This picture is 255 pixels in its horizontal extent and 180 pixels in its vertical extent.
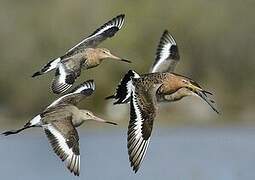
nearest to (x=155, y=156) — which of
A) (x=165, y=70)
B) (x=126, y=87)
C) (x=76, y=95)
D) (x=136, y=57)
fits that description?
(x=136, y=57)

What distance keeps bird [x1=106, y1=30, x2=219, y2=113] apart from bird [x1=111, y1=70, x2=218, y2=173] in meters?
0.01

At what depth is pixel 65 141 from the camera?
452 inches

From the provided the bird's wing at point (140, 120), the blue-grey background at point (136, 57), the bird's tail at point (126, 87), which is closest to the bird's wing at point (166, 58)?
the bird's tail at point (126, 87)

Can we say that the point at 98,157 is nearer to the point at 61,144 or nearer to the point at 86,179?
the point at 86,179

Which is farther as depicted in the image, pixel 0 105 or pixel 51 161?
pixel 0 105

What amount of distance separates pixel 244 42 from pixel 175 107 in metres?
1.79

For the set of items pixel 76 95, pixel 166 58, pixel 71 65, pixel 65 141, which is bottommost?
pixel 65 141

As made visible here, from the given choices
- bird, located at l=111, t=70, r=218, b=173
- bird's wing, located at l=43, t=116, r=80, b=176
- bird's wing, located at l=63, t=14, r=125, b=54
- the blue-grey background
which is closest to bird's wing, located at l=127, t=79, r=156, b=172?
bird, located at l=111, t=70, r=218, b=173

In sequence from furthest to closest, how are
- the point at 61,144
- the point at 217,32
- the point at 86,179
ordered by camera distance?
the point at 217,32 < the point at 86,179 < the point at 61,144

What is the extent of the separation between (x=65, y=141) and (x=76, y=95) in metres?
0.68

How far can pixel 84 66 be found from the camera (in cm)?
1173

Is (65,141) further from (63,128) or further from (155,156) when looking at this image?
(155,156)

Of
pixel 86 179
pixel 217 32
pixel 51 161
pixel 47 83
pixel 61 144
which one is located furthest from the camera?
pixel 217 32

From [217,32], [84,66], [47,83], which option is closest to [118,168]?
[84,66]
